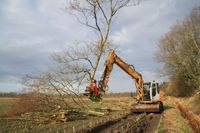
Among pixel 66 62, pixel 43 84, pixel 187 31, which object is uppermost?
pixel 187 31

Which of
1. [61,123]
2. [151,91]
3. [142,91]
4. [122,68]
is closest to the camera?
[61,123]

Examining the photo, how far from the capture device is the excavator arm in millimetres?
18950

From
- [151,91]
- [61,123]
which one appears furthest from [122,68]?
[61,123]

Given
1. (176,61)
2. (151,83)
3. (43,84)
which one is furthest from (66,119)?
(176,61)

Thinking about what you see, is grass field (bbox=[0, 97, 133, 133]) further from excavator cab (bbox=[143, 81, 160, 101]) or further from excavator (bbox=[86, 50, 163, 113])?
excavator cab (bbox=[143, 81, 160, 101])

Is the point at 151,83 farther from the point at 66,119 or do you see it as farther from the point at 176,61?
the point at 176,61

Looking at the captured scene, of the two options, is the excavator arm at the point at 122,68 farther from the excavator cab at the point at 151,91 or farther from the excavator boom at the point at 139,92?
the excavator cab at the point at 151,91

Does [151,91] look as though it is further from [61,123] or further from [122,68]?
[61,123]

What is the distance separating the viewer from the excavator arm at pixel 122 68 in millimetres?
18950

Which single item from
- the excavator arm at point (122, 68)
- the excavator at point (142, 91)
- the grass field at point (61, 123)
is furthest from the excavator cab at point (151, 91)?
the grass field at point (61, 123)

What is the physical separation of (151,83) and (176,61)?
21.5m

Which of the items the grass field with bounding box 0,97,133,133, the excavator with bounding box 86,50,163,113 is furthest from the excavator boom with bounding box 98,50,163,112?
the grass field with bounding box 0,97,133,133

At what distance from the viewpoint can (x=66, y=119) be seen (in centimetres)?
1820

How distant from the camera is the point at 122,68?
901 inches
